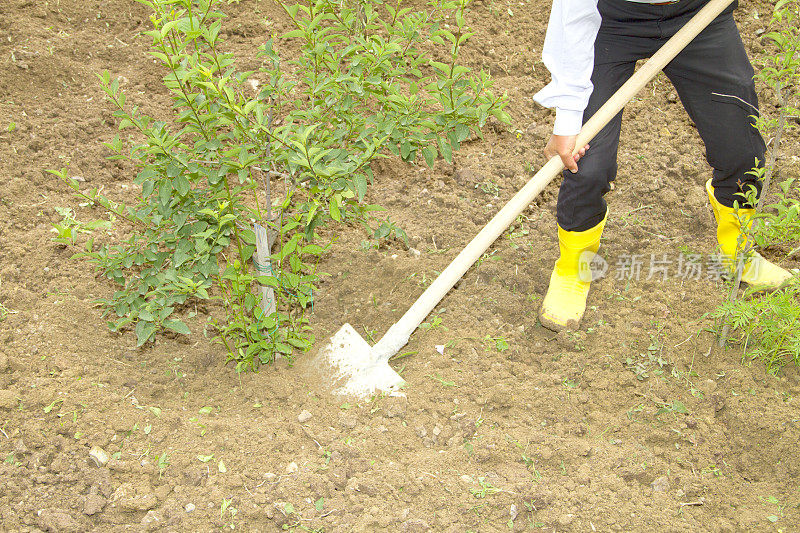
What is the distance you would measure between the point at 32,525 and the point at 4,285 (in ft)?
3.71

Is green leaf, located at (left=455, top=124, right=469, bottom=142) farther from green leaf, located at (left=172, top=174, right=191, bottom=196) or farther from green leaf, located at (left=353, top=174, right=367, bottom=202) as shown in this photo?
green leaf, located at (left=172, top=174, right=191, bottom=196)

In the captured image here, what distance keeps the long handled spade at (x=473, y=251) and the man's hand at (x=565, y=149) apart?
0.03 meters

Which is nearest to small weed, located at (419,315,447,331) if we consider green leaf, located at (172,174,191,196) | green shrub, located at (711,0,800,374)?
green shrub, located at (711,0,800,374)

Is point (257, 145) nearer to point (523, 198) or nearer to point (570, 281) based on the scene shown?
point (523, 198)

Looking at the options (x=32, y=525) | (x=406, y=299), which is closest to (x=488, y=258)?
(x=406, y=299)

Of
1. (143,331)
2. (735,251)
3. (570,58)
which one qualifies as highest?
(570,58)

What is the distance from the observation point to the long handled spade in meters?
2.31

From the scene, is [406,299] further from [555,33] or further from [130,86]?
[130,86]

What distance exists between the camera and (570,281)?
2.83 meters

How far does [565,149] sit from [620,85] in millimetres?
418

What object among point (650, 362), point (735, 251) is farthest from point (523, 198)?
point (735, 251)

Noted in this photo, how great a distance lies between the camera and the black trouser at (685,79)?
7.80 feet

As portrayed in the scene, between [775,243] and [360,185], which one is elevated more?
[360,185]

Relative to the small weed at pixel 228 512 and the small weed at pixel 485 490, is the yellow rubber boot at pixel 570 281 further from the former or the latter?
the small weed at pixel 228 512
